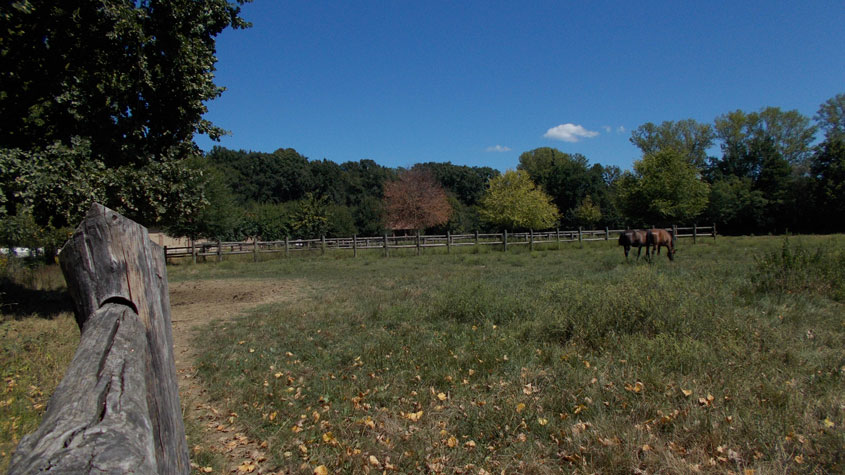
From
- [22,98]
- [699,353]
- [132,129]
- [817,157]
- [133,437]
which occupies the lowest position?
[699,353]

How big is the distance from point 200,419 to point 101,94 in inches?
311

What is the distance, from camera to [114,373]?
107 cm

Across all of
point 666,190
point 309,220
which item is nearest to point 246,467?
point 666,190

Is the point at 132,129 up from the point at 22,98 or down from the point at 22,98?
down

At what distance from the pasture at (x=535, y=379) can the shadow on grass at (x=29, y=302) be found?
38cm

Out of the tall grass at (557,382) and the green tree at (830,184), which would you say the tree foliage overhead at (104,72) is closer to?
the tall grass at (557,382)

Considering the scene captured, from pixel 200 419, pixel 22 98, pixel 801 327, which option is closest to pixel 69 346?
pixel 200 419

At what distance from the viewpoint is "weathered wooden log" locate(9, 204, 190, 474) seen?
0.82 meters

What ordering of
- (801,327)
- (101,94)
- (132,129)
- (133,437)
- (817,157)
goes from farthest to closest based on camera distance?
1. (817,157)
2. (132,129)
3. (101,94)
4. (801,327)
5. (133,437)

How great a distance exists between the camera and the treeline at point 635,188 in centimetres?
3931

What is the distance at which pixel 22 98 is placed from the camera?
30.0ft

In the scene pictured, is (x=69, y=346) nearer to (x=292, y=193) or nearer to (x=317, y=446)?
(x=317, y=446)

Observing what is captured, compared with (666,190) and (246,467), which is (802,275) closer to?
(246,467)

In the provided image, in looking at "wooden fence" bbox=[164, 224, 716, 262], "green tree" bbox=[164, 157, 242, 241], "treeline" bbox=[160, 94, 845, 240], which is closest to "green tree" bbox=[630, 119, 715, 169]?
"treeline" bbox=[160, 94, 845, 240]
